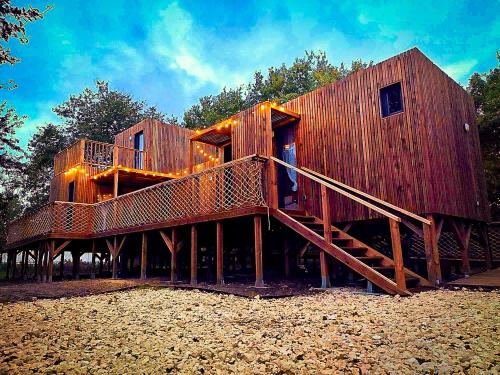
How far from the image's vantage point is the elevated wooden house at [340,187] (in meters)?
Answer: 7.09

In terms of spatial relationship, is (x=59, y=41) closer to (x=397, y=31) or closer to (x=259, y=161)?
(x=397, y=31)

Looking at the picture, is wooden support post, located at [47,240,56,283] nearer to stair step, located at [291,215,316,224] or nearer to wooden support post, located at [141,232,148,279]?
wooden support post, located at [141,232,148,279]

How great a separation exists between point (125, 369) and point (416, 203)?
21.9 feet

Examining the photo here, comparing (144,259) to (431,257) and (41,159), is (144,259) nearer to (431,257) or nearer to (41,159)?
(431,257)

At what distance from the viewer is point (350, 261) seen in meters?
5.99

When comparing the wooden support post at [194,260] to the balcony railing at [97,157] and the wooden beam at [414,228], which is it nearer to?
the wooden beam at [414,228]

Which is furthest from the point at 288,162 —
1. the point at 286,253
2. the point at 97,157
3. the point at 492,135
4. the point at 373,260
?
the point at 492,135

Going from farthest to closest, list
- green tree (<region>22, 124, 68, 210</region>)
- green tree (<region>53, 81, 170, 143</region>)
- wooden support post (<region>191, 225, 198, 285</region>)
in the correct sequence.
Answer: green tree (<region>53, 81, 170, 143</region>) → green tree (<region>22, 124, 68, 210</region>) → wooden support post (<region>191, 225, 198, 285</region>)

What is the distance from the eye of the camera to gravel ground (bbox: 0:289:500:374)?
2.65m

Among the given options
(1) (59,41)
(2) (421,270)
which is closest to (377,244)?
(2) (421,270)

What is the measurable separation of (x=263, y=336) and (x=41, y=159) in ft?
89.4

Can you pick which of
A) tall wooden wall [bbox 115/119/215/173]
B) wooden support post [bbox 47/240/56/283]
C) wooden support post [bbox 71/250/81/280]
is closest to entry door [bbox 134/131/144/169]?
tall wooden wall [bbox 115/119/215/173]

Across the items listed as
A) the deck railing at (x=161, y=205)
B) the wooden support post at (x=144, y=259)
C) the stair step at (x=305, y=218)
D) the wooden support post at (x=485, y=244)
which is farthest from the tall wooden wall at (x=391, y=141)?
the wooden support post at (x=144, y=259)

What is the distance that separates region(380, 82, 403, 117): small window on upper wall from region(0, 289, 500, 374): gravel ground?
4419mm
